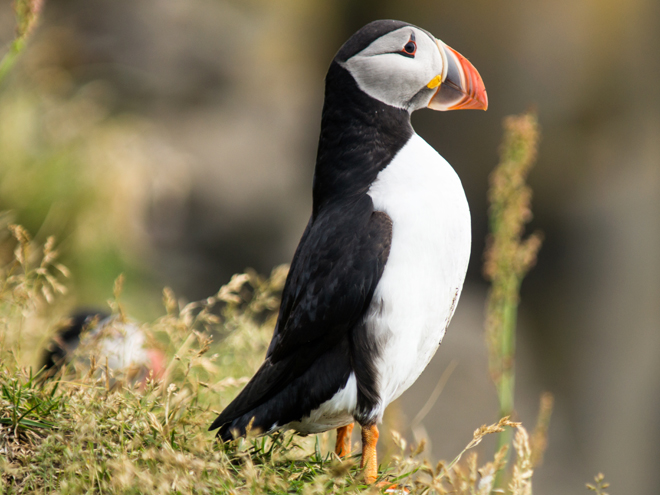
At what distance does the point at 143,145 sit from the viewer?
669 centimetres

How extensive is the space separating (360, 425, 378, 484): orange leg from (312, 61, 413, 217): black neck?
801 mm

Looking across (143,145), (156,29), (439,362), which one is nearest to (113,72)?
(156,29)

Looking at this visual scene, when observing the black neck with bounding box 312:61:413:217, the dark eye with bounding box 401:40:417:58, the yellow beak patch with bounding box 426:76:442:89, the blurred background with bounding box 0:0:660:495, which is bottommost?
the blurred background with bounding box 0:0:660:495

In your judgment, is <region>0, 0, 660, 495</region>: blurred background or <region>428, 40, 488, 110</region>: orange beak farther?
<region>0, 0, 660, 495</region>: blurred background

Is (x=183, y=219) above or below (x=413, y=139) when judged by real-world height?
below

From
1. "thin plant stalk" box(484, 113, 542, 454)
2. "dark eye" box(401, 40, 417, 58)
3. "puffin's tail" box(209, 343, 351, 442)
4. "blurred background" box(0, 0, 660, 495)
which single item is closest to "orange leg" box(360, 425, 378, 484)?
"puffin's tail" box(209, 343, 351, 442)

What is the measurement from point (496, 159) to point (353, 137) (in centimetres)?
701

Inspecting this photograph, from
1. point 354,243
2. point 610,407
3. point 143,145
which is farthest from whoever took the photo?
point 610,407

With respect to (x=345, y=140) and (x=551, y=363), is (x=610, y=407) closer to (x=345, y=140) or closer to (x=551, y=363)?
(x=551, y=363)

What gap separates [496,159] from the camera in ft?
28.5

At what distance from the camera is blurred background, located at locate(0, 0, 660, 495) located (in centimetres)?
823

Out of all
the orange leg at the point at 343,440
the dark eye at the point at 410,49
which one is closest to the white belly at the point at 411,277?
the orange leg at the point at 343,440

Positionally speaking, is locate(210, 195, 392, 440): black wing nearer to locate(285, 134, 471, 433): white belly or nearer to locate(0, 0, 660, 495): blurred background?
locate(285, 134, 471, 433): white belly

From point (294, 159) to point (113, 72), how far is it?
291 cm
